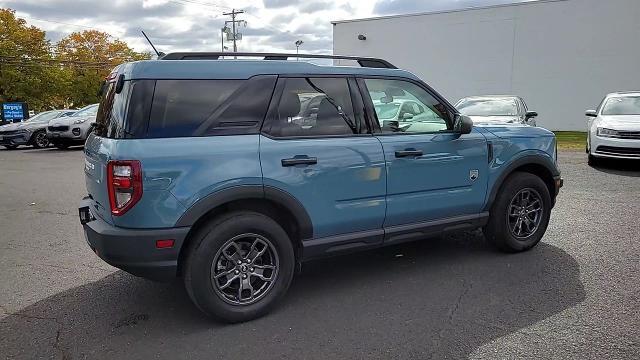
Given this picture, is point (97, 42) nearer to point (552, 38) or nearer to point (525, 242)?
point (552, 38)

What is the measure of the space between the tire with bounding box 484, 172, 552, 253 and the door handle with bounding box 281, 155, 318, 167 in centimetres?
210

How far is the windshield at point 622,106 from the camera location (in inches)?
443

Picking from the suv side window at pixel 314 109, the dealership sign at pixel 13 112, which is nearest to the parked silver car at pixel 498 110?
the suv side window at pixel 314 109

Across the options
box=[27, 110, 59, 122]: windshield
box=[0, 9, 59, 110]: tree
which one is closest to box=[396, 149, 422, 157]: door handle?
box=[27, 110, 59, 122]: windshield

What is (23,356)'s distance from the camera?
322 cm

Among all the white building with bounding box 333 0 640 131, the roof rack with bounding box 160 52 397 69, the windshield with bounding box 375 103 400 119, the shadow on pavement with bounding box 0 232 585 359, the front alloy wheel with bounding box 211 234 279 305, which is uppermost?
the white building with bounding box 333 0 640 131

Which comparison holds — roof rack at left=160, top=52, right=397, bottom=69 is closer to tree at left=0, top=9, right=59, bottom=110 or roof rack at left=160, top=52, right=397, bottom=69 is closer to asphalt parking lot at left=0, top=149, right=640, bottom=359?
asphalt parking lot at left=0, top=149, right=640, bottom=359

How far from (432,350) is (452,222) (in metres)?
1.67

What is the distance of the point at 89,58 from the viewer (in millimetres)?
58344

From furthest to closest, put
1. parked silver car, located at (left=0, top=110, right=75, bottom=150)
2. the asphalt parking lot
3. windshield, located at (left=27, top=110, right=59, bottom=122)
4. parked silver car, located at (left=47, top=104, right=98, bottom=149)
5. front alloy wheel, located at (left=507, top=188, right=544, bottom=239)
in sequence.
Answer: windshield, located at (left=27, top=110, right=59, bottom=122), parked silver car, located at (left=0, top=110, right=75, bottom=150), parked silver car, located at (left=47, top=104, right=98, bottom=149), front alloy wheel, located at (left=507, top=188, right=544, bottom=239), the asphalt parking lot

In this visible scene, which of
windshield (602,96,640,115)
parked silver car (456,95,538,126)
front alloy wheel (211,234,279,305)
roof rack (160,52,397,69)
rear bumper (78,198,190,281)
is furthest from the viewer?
windshield (602,96,640,115)

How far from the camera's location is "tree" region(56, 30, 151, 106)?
5494 centimetres

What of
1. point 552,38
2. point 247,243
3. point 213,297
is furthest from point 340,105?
point 552,38

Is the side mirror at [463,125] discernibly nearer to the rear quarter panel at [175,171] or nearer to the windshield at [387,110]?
the windshield at [387,110]
